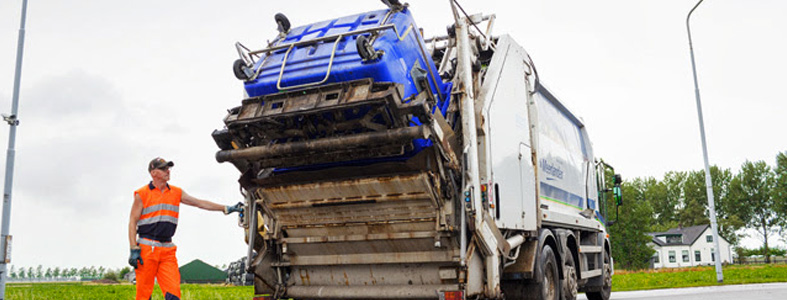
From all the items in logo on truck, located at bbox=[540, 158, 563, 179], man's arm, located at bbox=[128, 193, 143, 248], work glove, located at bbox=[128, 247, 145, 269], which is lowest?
work glove, located at bbox=[128, 247, 145, 269]

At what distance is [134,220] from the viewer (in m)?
5.14

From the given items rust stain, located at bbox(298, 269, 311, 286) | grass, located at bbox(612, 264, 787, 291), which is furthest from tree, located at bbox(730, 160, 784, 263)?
rust stain, located at bbox(298, 269, 311, 286)

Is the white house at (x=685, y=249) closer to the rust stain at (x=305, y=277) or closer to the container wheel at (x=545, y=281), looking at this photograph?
the container wheel at (x=545, y=281)

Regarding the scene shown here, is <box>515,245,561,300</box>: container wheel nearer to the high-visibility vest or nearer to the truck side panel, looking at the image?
the truck side panel

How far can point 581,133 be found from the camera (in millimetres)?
10414

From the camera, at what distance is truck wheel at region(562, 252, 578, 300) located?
7.41 m

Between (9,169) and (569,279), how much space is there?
320 inches

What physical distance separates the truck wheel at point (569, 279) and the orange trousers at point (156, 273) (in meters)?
4.21

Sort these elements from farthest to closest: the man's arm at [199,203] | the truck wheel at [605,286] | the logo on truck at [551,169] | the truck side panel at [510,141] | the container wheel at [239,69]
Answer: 1. the truck wheel at [605,286]
2. the logo on truck at [551,169]
3. the truck side panel at [510,141]
4. the container wheel at [239,69]
5. the man's arm at [199,203]

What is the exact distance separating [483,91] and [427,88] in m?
0.74

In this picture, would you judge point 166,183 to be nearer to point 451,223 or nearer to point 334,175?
point 334,175

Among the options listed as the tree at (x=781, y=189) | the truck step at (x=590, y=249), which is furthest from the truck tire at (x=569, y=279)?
the tree at (x=781, y=189)

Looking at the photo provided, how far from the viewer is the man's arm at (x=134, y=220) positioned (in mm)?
5082

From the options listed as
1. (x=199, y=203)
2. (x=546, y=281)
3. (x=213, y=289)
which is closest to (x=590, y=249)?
(x=546, y=281)
